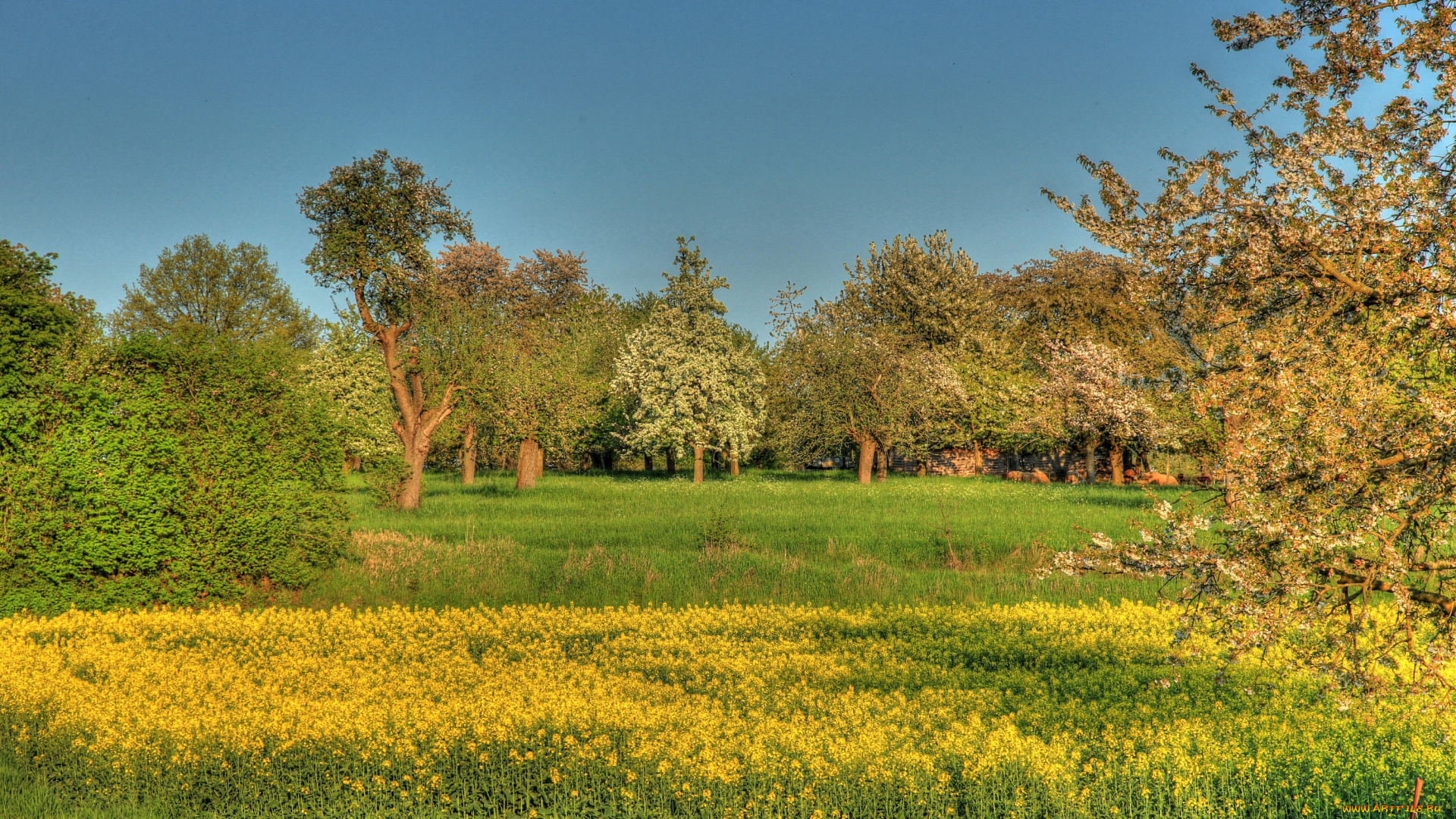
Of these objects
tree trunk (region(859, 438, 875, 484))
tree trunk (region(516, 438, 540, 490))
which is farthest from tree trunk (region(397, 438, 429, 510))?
tree trunk (region(859, 438, 875, 484))

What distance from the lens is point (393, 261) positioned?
2488cm

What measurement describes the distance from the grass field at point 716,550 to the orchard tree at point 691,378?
365 inches

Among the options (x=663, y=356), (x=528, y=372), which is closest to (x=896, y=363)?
(x=663, y=356)

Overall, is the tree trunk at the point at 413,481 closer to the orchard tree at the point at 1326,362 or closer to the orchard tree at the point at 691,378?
the orchard tree at the point at 691,378

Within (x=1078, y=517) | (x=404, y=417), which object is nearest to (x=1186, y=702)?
Answer: (x=1078, y=517)

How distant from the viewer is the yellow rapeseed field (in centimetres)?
557

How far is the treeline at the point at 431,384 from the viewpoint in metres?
11.3

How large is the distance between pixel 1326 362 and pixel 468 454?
1474 inches

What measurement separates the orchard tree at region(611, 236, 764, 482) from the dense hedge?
2567 centimetres

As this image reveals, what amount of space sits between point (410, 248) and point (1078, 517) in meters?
20.9

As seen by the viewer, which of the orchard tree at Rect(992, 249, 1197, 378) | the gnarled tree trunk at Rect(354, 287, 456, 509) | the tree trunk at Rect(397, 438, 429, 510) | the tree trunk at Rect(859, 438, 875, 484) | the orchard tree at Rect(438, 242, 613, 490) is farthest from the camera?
the orchard tree at Rect(992, 249, 1197, 378)

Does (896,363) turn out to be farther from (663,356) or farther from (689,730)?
(689,730)

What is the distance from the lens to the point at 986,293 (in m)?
57.2

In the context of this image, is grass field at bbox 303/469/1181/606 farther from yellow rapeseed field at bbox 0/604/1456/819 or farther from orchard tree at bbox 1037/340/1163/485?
orchard tree at bbox 1037/340/1163/485
